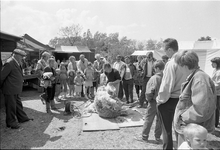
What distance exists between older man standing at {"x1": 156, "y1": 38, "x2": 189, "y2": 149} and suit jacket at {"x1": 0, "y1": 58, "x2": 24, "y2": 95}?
3.64m

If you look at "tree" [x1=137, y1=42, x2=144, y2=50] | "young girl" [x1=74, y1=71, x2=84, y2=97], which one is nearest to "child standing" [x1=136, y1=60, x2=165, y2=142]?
"young girl" [x1=74, y1=71, x2=84, y2=97]

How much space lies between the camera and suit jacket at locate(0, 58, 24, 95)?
3.96 m

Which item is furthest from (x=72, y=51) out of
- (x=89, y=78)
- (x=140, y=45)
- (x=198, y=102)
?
(x=140, y=45)

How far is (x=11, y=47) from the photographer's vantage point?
5566 millimetres

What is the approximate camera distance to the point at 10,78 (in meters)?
4.06

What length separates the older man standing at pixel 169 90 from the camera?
8.18ft

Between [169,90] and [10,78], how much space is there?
Result: 3869 millimetres

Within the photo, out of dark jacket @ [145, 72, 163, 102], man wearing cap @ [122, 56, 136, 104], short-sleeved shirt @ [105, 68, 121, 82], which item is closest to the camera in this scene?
dark jacket @ [145, 72, 163, 102]

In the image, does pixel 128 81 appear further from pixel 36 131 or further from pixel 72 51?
pixel 72 51

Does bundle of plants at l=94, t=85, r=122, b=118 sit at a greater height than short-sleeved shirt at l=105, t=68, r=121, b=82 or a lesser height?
lesser

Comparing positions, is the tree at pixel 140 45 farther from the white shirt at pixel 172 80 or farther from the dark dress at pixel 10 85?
the white shirt at pixel 172 80

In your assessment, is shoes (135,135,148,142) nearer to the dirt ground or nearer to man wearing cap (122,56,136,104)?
the dirt ground

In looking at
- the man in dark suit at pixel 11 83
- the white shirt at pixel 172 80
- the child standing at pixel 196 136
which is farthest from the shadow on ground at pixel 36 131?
the child standing at pixel 196 136

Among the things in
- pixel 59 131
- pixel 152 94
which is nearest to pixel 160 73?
pixel 152 94
